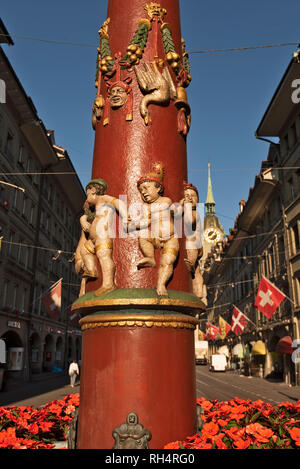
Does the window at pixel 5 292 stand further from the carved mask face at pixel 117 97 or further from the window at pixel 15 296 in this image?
the carved mask face at pixel 117 97

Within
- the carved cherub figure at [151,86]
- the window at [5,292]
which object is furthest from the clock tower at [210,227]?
the carved cherub figure at [151,86]

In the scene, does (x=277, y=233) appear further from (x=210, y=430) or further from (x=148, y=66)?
(x=210, y=430)

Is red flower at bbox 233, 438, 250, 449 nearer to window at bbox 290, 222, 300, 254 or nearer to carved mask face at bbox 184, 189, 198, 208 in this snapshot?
carved mask face at bbox 184, 189, 198, 208

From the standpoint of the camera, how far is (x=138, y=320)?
14.9 ft

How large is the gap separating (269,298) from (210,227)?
420ft

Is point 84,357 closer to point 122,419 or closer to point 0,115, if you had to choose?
point 122,419

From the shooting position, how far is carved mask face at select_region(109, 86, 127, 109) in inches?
220

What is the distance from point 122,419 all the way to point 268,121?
3214 cm

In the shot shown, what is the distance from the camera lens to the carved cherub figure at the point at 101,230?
4.84 m

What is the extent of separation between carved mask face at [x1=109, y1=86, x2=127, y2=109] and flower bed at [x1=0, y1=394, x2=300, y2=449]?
396 centimetres

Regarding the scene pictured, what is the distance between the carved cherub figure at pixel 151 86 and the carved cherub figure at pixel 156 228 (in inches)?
38.7

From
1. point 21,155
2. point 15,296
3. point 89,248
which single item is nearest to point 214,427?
point 89,248

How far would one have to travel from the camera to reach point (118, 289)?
4.75 m
